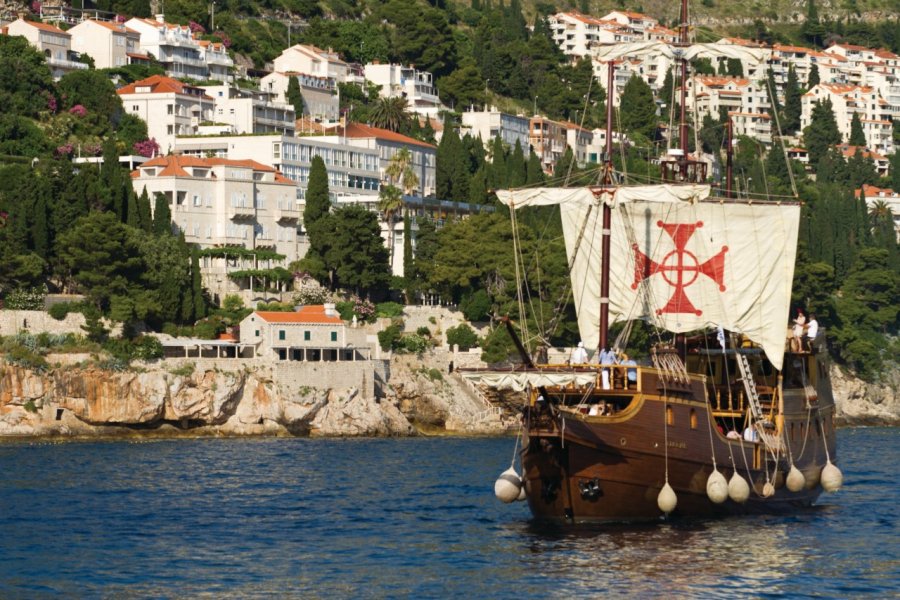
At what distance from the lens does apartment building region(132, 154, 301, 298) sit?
125812mm

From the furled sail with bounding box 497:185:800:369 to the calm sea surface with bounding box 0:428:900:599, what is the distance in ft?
25.9

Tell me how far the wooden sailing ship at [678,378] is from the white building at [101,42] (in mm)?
87951

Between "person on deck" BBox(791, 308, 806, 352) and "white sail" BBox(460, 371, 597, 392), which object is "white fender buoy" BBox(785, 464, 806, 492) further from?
"white sail" BBox(460, 371, 597, 392)

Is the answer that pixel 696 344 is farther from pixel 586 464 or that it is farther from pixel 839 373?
pixel 839 373

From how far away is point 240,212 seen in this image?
129875mm

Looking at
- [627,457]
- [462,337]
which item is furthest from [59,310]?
[627,457]

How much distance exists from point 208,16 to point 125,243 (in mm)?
76808

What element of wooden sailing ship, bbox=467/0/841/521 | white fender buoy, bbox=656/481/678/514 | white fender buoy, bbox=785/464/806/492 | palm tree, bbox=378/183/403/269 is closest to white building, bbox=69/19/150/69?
palm tree, bbox=378/183/403/269

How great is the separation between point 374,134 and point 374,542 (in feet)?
313

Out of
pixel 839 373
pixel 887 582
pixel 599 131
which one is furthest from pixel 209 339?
pixel 599 131

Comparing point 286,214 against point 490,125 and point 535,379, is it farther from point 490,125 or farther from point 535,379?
point 535,379

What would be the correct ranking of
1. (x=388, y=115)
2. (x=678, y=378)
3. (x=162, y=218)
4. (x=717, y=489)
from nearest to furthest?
(x=717, y=489), (x=678, y=378), (x=162, y=218), (x=388, y=115)

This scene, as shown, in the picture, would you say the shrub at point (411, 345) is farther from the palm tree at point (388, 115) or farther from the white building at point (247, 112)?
the palm tree at point (388, 115)

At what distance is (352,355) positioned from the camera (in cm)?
11344
